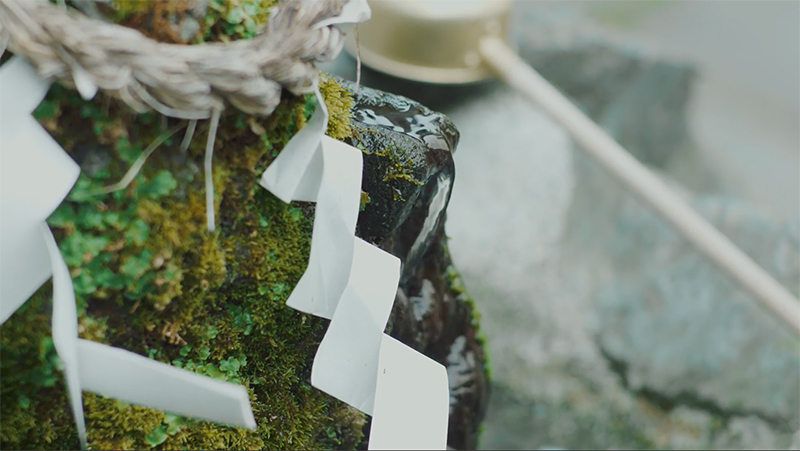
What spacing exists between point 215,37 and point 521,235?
4.62ft

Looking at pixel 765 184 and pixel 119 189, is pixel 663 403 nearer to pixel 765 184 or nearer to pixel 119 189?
pixel 765 184

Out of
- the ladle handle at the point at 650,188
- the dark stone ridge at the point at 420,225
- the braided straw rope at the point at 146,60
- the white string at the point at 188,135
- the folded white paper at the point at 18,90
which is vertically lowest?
the ladle handle at the point at 650,188

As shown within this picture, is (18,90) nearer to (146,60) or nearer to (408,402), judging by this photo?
(146,60)

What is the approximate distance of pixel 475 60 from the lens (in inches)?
69.4

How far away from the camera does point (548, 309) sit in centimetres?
176

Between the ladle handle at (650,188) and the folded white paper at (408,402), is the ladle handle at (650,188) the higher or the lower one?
the lower one

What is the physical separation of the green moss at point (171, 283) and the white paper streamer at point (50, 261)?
0.06ft

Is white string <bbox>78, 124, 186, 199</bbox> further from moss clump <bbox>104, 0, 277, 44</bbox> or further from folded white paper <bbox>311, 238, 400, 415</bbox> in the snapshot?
folded white paper <bbox>311, 238, 400, 415</bbox>

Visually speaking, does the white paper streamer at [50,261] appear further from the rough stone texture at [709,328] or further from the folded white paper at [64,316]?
the rough stone texture at [709,328]

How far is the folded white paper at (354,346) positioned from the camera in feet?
1.77

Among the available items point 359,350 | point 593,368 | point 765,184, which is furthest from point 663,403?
point 359,350

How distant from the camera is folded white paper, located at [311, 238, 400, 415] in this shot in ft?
1.77

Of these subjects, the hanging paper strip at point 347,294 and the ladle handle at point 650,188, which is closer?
the hanging paper strip at point 347,294

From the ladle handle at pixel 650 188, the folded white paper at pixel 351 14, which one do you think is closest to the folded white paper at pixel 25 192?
the folded white paper at pixel 351 14
